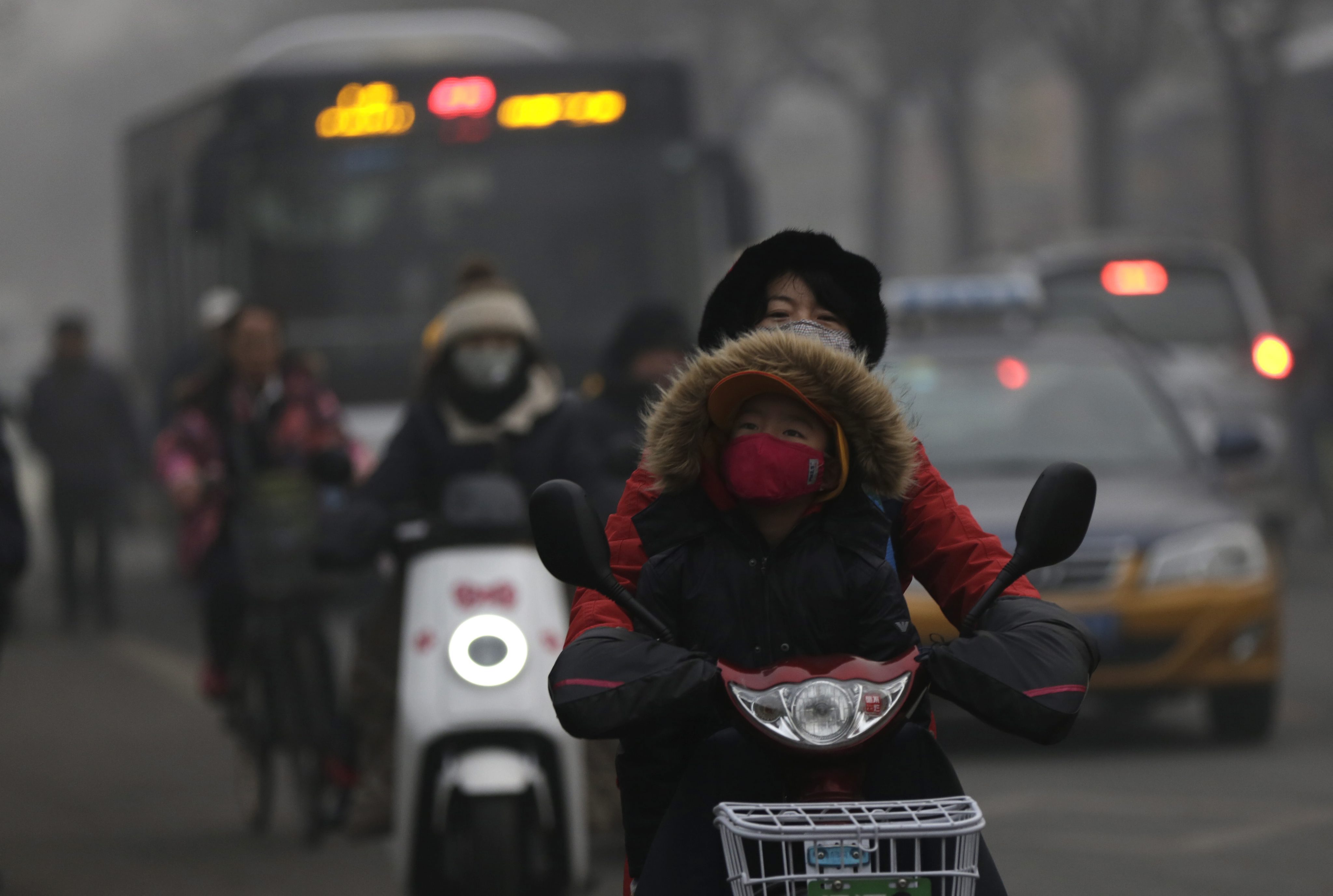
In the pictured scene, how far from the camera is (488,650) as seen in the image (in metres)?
5.96

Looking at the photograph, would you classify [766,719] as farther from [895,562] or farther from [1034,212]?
[1034,212]

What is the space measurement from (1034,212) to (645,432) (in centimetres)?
5411

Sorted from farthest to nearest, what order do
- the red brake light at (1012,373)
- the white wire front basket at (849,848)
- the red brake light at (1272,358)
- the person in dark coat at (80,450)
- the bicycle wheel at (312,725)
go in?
the red brake light at (1272,358) < the person in dark coat at (80,450) < the red brake light at (1012,373) < the bicycle wheel at (312,725) < the white wire front basket at (849,848)

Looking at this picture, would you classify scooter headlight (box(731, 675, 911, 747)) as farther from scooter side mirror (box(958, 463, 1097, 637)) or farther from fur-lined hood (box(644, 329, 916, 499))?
fur-lined hood (box(644, 329, 916, 499))

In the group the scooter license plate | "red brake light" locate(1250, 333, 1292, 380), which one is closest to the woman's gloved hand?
the scooter license plate

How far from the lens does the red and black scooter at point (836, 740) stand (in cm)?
268

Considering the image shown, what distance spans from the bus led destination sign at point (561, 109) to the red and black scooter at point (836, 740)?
11077 millimetres

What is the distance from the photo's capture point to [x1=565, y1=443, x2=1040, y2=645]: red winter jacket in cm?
314

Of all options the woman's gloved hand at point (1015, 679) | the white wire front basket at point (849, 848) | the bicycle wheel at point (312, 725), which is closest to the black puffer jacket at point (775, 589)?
the woman's gloved hand at point (1015, 679)

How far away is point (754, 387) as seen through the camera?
3016 mm

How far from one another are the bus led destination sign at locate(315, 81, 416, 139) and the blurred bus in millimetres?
11

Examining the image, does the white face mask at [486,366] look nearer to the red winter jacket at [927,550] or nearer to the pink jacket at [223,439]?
the pink jacket at [223,439]

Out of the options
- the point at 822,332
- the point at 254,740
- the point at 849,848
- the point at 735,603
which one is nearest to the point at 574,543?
the point at 735,603

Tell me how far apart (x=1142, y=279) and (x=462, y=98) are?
6.66 meters
